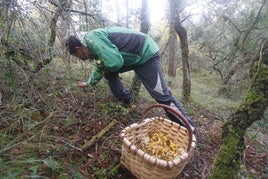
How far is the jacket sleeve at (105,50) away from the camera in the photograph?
9.66 feet

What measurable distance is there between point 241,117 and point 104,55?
1.68m

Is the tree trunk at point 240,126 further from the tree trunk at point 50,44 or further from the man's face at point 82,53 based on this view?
the tree trunk at point 50,44

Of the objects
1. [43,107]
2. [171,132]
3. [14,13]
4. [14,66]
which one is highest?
[14,13]

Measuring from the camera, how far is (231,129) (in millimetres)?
2047

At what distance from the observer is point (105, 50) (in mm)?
2949

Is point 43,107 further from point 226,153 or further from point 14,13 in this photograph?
point 226,153

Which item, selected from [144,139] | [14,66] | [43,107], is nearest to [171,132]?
[144,139]

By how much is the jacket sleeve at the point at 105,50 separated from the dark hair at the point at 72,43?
116 mm

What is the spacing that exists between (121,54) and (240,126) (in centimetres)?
176

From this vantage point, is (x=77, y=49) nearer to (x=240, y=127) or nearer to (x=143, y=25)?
(x=143, y=25)

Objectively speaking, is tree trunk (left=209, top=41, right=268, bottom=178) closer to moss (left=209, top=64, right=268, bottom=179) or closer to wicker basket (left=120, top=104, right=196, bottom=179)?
moss (left=209, top=64, right=268, bottom=179)

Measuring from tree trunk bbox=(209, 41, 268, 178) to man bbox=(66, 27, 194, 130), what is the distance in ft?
3.95

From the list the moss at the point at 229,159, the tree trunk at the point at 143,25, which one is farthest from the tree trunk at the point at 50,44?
the moss at the point at 229,159

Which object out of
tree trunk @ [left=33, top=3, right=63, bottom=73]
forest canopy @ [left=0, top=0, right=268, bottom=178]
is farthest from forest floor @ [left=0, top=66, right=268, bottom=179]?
tree trunk @ [left=33, top=3, right=63, bottom=73]
